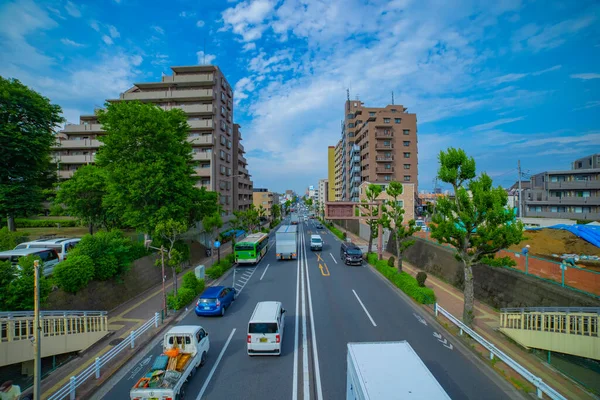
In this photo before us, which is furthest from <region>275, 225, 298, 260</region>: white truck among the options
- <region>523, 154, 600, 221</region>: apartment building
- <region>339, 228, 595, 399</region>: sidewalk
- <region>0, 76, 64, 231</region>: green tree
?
<region>523, 154, 600, 221</region>: apartment building

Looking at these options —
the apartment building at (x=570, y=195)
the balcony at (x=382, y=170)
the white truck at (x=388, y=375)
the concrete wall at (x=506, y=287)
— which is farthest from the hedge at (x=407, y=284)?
the apartment building at (x=570, y=195)

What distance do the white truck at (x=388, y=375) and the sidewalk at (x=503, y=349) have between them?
518 centimetres

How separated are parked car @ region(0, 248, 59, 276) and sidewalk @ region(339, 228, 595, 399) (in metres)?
22.3

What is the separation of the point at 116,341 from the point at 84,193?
20631 millimetres

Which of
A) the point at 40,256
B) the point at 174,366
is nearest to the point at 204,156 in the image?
the point at 40,256

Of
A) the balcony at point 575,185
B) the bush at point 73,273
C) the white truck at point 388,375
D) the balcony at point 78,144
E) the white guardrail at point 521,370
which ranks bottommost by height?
the white guardrail at point 521,370

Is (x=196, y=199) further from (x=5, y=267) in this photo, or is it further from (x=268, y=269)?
(x=5, y=267)

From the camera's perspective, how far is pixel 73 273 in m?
14.6

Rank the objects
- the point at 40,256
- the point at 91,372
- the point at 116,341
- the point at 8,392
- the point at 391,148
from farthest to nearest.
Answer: the point at 391,148
the point at 40,256
the point at 116,341
the point at 91,372
the point at 8,392

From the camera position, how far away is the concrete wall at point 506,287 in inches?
497

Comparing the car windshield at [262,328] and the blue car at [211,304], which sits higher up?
the car windshield at [262,328]

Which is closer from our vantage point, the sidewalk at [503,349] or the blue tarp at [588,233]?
the sidewalk at [503,349]

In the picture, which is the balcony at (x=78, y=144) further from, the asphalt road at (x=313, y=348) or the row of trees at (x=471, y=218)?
the row of trees at (x=471, y=218)

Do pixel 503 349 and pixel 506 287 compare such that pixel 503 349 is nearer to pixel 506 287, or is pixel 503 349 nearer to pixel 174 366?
pixel 506 287
